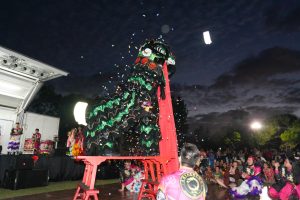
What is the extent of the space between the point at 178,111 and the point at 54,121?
20.7 meters

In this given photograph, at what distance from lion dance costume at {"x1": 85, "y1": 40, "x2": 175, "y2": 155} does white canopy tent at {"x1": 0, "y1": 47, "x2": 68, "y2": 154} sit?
23.6 ft

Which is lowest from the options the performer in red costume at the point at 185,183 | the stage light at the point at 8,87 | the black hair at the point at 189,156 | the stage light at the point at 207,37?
the performer in red costume at the point at 185,183

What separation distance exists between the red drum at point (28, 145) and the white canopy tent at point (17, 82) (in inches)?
41.0

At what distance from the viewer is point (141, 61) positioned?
5625mm

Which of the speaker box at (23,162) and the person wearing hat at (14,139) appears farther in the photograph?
the person wearing hat at (14,139)

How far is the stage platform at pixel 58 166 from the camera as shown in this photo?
9.80 m

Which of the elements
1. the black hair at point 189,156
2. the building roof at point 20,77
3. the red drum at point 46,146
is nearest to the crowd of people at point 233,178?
the black hair at point 189,156

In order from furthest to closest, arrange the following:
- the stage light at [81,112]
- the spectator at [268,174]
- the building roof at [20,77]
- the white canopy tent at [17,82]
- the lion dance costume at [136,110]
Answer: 1. the spectator at [268,174]
2. the white canopy tent at [17,82]
3. the building roof at [20,77]
4. the stage light at [81,112]
5. the lion dance costume at [136,110]

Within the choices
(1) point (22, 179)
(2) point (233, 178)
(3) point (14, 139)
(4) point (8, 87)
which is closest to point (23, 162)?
(1) point (22, 179)

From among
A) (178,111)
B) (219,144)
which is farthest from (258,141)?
(178,111)

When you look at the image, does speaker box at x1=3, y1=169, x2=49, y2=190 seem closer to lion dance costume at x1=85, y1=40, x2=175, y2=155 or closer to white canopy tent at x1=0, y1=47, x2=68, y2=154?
white canopy tent at x1=0, y1=47, x2=68, y2=154

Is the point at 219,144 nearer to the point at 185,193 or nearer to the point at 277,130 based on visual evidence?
the point at 277,130

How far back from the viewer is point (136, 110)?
17.0ft

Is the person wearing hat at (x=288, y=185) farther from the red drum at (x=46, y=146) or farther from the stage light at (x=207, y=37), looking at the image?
the red drum at (x=46, y=146)
